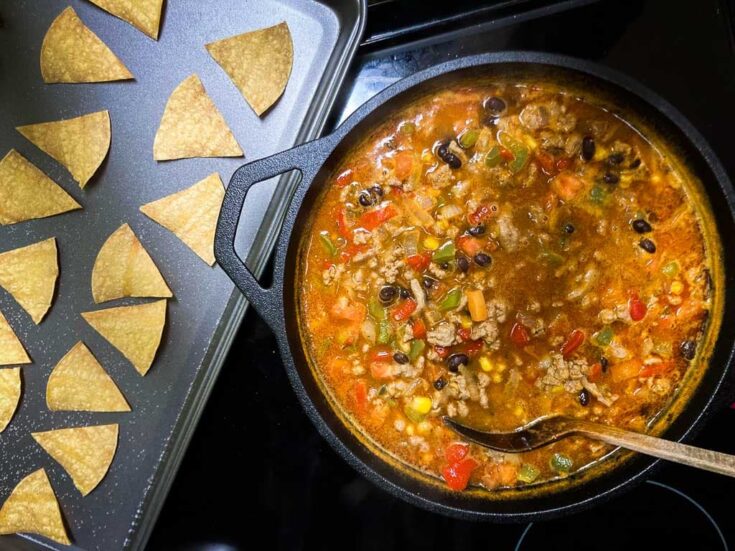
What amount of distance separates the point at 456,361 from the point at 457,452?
37 centimetres

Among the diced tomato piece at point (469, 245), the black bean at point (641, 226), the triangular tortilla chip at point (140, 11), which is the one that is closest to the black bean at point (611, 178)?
the black bean at point (641, 226)

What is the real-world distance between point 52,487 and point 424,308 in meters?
1.97

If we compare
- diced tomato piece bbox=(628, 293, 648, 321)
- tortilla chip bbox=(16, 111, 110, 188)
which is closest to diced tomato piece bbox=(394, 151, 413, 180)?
diced tomato piece bbox=(628, 293, 648, 321)

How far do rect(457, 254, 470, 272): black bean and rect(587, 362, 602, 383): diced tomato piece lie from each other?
64 cm

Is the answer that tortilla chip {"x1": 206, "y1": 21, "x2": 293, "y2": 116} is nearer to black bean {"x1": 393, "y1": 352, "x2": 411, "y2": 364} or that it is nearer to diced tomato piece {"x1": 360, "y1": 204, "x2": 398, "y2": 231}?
diced tomato piece {"x1": 360, "y1": 204, "x2": 398, "y2": 231}

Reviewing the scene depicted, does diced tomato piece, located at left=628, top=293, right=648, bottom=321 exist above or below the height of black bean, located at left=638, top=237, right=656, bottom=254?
below

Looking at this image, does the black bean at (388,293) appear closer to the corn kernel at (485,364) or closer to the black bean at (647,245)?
the corn kernel at (485,364)

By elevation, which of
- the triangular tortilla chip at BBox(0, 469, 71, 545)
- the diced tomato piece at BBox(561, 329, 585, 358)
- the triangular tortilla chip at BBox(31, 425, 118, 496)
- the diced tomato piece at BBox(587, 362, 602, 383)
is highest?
the diced tomato piece at BBox(561, 329, 585, 358)

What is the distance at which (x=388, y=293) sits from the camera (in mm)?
2363

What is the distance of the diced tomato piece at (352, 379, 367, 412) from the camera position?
244 centimetres

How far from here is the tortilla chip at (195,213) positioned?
272 cm

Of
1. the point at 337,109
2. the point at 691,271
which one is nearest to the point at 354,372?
the point at 337,109

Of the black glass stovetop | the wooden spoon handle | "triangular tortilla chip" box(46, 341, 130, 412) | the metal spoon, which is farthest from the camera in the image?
"triangular tortilla chip" box(46, 341, 130, 412)

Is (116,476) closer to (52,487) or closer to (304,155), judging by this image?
(52,487)
